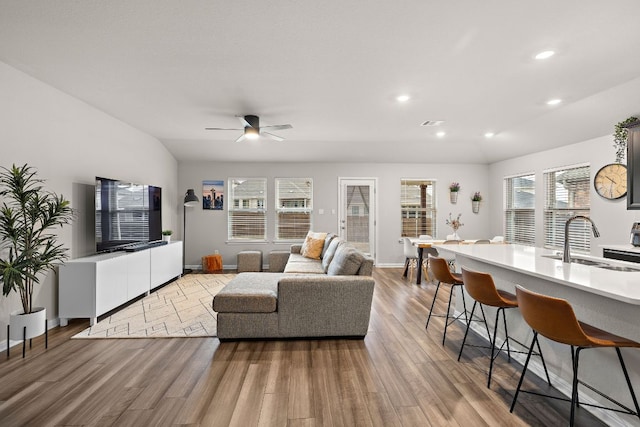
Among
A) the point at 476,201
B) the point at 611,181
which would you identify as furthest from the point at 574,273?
the point at 476,201

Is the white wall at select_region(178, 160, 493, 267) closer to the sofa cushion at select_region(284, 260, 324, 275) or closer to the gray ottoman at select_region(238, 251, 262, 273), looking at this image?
the gray ottoman at select_region(238, 251, 262, 273)

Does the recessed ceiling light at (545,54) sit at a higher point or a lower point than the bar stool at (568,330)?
Answer: higher

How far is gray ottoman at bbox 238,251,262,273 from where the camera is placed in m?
6.61

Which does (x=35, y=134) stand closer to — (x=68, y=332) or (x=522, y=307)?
(x=68, y=332)

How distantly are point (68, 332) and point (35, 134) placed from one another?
2107mm

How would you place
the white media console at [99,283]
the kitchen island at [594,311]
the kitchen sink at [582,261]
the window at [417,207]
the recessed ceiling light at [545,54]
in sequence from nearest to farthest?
the kitchen island at [594,311]
the kitchen sink at [582,261]
the recessed ceiling light at [545,54]
the white media console at [99,283]
the window at [417,207]

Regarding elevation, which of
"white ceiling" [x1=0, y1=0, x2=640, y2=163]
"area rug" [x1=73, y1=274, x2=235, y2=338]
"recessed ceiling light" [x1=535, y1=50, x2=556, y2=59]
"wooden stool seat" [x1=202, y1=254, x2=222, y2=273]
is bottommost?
"area rug" [x1=73, y1=274, x2=235, y2=338]

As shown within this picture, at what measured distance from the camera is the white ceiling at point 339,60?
2.18 m

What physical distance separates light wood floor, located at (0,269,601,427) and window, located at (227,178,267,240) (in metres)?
4.15

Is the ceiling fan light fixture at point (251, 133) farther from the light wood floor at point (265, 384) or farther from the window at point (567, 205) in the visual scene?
the window at point (567, 205)

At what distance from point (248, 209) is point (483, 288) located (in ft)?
18.6

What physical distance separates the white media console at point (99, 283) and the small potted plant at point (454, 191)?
6.29 meters

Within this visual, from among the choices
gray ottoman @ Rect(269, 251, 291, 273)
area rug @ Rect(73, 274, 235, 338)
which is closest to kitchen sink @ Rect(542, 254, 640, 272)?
area rug @ Rect(73, 274, 235, 338)

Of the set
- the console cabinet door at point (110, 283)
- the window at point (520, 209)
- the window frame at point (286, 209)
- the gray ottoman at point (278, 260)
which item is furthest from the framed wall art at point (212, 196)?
the window at point (520, 209)
